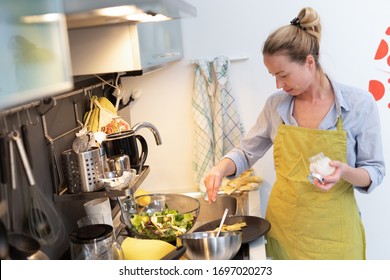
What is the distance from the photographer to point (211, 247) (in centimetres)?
113

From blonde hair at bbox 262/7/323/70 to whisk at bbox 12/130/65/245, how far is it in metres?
0.76

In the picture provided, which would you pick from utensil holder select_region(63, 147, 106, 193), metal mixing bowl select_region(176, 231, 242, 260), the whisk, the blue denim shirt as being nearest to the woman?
the blue denim shirt

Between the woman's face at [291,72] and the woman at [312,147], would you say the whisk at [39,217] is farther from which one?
the woman's face at [291,72]

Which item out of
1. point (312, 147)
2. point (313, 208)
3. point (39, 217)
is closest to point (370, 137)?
point (312, 147)

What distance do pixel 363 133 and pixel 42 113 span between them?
0.91 meters

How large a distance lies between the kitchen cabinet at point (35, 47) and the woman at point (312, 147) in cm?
75

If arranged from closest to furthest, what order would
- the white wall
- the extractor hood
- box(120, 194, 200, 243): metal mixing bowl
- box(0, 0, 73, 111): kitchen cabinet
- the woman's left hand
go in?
box(0, 0, 73, 111): kitchen cabinet, the extractor hood, the woman's left hand, box(120, 194, 200, 243): metal mixing bowl, the white wall

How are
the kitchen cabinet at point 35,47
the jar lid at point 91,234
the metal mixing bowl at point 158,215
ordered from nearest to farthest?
the kitchen cabinet at point 35,47, the jar lid at point 91,234, the metal mixing bowl at point 158,215

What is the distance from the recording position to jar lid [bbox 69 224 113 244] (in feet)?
3.51

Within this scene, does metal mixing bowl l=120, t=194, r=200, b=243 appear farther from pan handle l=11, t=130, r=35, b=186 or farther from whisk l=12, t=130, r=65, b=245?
pan handle l=11, t=130, r=35, b=186

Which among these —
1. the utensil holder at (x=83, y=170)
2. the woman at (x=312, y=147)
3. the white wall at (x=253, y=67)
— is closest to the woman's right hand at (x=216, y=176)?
the woman at (x=312, y=147)

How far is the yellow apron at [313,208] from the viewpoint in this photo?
53.4 inches

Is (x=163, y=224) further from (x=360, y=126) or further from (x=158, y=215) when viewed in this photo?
(x=360, y=126)

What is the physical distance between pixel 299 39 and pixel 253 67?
647 millimetres
